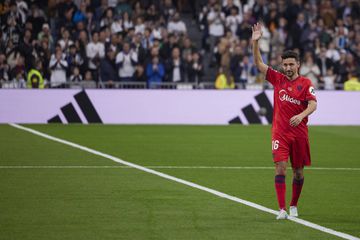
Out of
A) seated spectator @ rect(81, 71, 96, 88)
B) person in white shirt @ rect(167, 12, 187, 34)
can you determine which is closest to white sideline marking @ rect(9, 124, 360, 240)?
seated spectator @ rect(81, 71, 96, 88)

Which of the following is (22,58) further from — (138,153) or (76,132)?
(138,153)

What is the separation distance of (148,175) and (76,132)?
913 cm

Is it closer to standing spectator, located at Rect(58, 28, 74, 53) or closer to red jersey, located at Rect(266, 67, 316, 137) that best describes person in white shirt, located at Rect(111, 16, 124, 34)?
standing spectator, located at Rect(58, 28, 74, 53)

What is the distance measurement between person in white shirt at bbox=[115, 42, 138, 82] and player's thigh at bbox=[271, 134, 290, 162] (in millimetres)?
18098

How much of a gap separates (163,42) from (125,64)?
175cm

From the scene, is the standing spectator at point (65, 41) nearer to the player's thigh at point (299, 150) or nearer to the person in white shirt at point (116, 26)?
the person in white shirt at point (116, 26)

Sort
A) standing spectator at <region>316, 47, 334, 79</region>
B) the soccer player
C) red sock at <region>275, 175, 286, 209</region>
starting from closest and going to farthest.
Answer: red sock at <region>275, 175, 286, 209</region> → the soccer player → standing spectator at <region>316, 47, 334, 79</region>

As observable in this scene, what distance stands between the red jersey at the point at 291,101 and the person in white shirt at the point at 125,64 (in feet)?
59.0

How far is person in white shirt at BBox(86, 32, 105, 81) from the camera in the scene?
1156 inches

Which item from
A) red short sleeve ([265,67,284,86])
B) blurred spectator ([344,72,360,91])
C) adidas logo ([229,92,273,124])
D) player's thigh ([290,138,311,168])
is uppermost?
red short sleeve ([265,67,284,86])

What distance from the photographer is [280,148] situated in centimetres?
1129

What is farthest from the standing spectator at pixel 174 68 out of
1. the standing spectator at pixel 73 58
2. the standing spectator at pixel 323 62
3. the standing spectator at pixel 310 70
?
the standing spectator at pixel 323 62

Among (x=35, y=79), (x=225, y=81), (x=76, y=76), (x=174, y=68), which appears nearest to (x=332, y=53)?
(x=225, y=81)

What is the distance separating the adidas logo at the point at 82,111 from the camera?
27250mm
